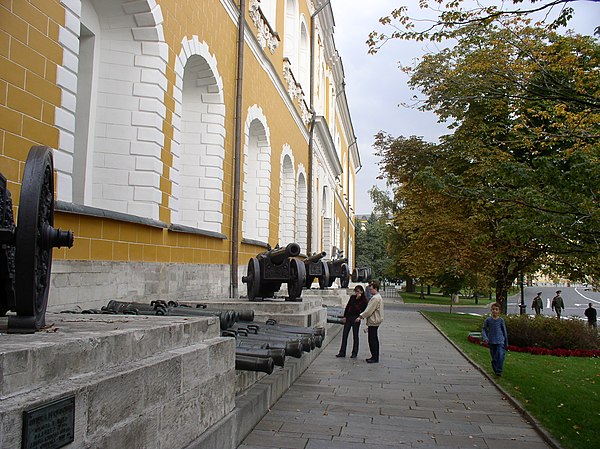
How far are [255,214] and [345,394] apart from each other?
9641mm

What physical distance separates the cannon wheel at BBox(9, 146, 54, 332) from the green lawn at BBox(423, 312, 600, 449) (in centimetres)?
489

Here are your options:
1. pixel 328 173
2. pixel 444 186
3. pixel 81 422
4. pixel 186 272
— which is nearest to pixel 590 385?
pixel 444 186

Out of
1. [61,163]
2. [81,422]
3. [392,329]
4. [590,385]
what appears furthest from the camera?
[392,329]

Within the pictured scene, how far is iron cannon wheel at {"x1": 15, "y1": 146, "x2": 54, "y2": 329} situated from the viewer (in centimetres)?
300

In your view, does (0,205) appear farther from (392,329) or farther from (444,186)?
(392,329)

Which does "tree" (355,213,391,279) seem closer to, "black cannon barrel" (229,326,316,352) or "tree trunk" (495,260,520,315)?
"tree trunk" (495,260,520,315)

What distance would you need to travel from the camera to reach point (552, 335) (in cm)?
1519

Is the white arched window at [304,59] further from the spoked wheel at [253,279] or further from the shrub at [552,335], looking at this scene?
the spoked wheel at [253,279]

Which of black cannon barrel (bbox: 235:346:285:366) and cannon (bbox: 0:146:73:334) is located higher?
cannon (bbox: 0:146:73:334)

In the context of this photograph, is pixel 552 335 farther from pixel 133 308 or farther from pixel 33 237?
pixel 33 237

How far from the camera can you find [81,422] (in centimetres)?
282

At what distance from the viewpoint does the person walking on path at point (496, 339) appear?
9.99m

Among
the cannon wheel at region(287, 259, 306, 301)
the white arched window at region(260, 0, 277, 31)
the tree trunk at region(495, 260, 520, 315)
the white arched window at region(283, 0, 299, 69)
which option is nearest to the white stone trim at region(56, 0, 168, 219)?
the cannon wheel at region(287, 259, 306, 301)

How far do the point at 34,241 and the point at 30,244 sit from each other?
0.08 feet
